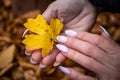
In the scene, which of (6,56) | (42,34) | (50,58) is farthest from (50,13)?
(6,56)

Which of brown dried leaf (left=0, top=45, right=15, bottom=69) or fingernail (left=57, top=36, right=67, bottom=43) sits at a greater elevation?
fingernail (left=57, top=36, right=67, bottom=43)

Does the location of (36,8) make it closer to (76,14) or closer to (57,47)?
(76,14)

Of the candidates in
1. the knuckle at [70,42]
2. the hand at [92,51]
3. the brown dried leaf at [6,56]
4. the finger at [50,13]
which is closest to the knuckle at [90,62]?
the hand at [92,51]

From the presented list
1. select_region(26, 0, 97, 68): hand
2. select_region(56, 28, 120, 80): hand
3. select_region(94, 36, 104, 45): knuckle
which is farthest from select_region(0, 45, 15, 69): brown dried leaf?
select_region(94, 36, 104, 45): knuckle

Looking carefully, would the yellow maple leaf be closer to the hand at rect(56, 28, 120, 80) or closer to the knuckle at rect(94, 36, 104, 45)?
the hand at rect(56, 28, 120, 80)

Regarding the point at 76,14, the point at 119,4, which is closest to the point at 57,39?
the point at 76,14

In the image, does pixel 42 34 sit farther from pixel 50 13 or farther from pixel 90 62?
pixel 90 62

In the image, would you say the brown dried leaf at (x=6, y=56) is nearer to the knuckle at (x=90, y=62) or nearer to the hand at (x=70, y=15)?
the hand at (x=70, y=15)
